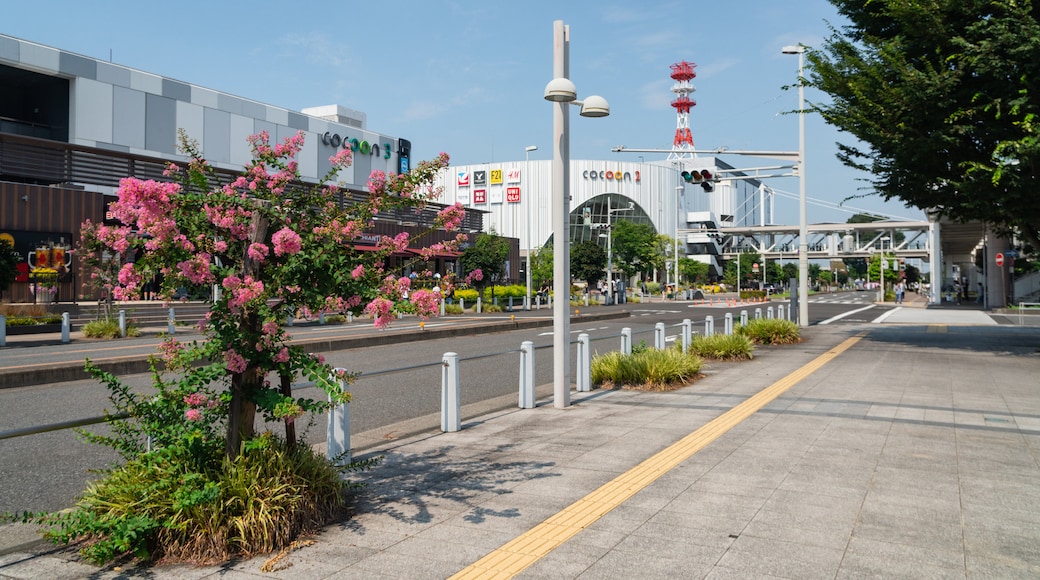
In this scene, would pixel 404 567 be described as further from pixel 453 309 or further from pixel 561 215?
pixel 453 309

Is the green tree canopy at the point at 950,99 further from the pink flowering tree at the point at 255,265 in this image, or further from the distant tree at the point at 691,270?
the distant tree at the point at 691,270

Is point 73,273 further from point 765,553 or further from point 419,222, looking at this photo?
point 765,553

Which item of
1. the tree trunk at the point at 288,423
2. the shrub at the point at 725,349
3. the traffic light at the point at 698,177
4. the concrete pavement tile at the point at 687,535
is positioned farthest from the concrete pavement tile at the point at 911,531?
the traffic light at the point at 698,177

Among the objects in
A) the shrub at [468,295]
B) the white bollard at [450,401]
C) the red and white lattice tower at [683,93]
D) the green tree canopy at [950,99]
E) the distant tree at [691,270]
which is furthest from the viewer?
the red and white lattice tower at [683,93]

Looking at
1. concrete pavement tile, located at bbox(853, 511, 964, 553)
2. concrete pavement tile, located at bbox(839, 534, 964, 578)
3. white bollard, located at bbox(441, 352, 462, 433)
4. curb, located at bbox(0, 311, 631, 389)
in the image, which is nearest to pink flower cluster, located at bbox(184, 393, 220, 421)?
white bollard, located at bbox(441, 352, 462, 433)

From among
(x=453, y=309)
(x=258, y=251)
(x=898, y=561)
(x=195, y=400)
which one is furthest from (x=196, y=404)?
(x=453, y=309)

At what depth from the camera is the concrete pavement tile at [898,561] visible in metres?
4.04

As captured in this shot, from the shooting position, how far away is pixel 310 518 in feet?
15.7

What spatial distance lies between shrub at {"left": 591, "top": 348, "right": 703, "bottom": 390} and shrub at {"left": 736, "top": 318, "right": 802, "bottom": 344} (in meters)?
7.91

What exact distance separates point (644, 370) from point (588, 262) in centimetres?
4837

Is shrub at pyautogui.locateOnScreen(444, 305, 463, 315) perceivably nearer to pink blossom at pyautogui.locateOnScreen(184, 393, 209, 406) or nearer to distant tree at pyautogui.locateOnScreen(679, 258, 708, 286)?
pink blossom at pyautogui.locateOnScreen(184, 393, 209, 406)

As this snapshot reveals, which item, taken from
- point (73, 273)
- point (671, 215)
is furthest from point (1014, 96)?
point (671, 215)

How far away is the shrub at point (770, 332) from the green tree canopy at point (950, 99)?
458 cm

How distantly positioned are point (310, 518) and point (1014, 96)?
15869 millimetres
